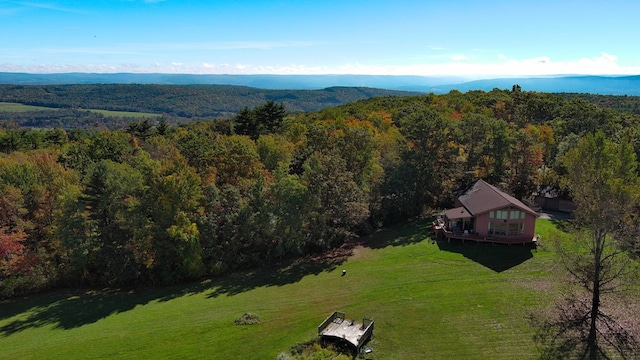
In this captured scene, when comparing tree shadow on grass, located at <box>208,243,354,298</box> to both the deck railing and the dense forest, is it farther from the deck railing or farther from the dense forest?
the deck railing

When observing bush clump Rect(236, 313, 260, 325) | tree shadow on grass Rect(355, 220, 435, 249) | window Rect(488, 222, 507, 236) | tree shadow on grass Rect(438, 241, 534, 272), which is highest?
window Rect(488, 222, 507, 236)

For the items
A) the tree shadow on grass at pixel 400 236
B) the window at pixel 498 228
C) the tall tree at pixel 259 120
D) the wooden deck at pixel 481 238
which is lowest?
the tree shadow on grass at pixel 400 236

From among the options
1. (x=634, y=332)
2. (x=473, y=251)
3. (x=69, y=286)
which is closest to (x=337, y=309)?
(x=473, y=251)

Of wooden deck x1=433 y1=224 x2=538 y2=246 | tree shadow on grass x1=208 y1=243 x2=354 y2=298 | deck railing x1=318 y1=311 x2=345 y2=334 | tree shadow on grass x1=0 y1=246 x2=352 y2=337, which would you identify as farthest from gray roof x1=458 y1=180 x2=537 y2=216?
deck railing x1=318 y1=311 x2=345 y2=334

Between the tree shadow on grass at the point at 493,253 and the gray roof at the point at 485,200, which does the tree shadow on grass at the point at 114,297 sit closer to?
the tree shadow on grass at the point at 493,253

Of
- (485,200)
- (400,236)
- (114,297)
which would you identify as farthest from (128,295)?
(485,200)

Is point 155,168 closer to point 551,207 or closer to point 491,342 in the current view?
point 491,342

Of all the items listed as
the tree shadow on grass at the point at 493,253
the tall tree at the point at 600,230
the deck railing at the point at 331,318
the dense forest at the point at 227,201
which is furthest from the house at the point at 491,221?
the deck railing at the point at 331,318

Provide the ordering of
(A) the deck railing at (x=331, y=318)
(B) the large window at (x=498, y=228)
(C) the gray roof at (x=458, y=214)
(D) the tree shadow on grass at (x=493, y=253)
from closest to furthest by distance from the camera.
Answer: (A) the deck railing at (x=331, y=318) < (D) the tree shadow on grass at (x=493, y=253) < (B) the large window at (x=498, y=228) < (C) the gray roof at (x=458, y=214)
